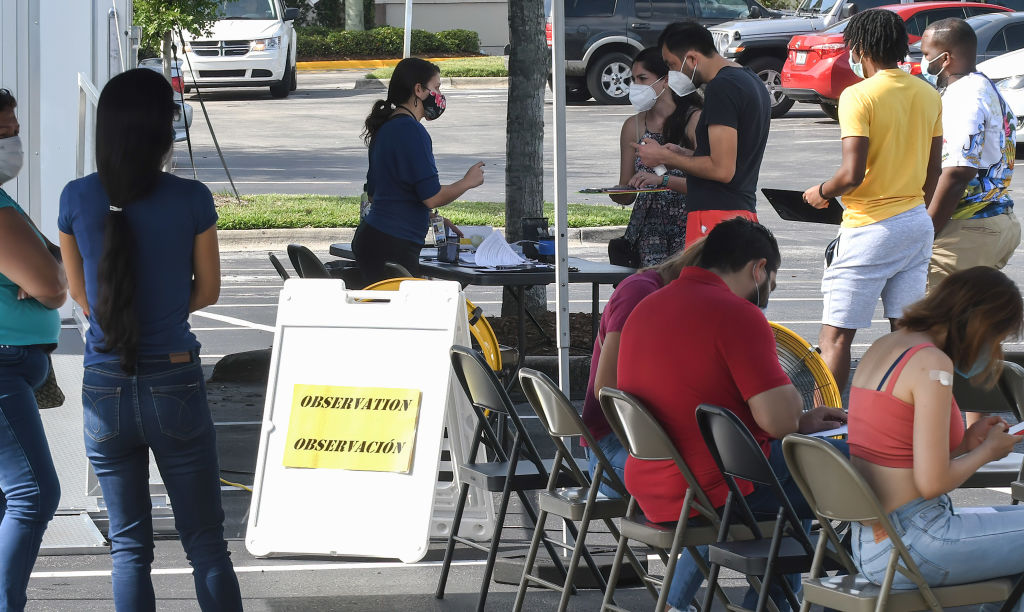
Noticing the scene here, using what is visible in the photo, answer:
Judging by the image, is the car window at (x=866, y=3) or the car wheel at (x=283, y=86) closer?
the car window at (x=866, y=3)

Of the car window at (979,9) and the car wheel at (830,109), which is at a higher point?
the car window at (979,9)

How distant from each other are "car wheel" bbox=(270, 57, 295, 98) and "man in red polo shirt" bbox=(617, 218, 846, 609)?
911 inches

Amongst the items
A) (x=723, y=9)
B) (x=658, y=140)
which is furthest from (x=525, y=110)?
(x=723, y=9)

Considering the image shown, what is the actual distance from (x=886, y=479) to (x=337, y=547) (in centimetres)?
221

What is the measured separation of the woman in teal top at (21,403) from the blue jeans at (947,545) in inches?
95.4

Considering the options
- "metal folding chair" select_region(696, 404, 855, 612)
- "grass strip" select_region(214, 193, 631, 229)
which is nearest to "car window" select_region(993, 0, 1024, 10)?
"grass strip" select_region(214, 193, 631, 229)

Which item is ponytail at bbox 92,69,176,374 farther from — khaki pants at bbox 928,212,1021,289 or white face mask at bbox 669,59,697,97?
khaki pants at bbox 928,212,1021,289

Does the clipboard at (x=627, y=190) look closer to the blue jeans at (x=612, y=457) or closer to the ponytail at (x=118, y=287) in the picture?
the blue jeans at (x=612, y=457)

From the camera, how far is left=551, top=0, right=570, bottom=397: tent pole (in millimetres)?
4816

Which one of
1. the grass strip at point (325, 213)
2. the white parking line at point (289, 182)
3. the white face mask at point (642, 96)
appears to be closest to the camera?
the white face mask at point (642, 96)

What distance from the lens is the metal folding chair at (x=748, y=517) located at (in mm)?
3627

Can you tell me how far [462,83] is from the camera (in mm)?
28688

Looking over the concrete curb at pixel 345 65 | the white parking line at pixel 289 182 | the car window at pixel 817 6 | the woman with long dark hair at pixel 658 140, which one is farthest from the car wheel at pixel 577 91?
the woman with long dark hair at pixel 658 140

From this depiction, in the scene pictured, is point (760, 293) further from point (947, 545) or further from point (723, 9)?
point (723, 9)
